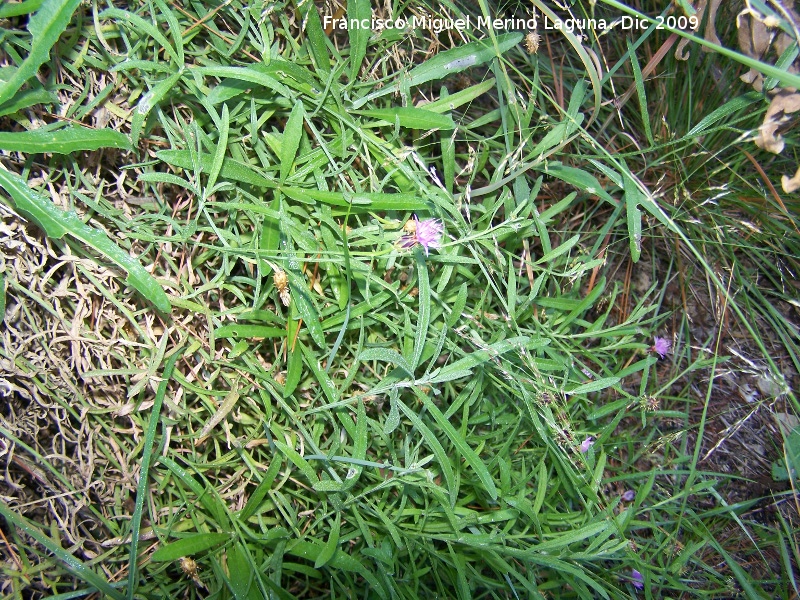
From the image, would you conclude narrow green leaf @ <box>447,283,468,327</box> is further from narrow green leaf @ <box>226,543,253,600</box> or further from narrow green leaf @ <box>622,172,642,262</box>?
narrow green leaf @ <box>226,543,253,600</box>

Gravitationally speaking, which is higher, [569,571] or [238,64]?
[238,64]

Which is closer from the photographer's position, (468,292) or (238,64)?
(238,64)

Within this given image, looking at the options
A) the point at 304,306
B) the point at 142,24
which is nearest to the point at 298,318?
the point at 304,306

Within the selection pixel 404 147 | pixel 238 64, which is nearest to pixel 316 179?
pixel 404 147

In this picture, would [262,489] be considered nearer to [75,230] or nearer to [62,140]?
[75,230]

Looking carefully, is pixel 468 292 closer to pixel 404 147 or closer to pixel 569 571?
pixel 404 147

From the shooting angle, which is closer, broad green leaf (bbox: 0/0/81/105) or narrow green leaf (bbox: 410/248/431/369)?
broad green leaf (bbox: 0/0/81/105)

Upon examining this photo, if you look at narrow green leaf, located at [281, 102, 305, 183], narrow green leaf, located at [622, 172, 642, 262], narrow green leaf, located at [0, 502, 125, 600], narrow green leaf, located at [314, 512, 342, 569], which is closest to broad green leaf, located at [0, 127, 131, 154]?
narrow green leaf, located at [281, 102, 305, 183]

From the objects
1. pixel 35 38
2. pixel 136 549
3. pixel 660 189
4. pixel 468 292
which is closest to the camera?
pixel 35 38

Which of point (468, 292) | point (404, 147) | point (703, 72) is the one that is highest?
point (703, 72)
